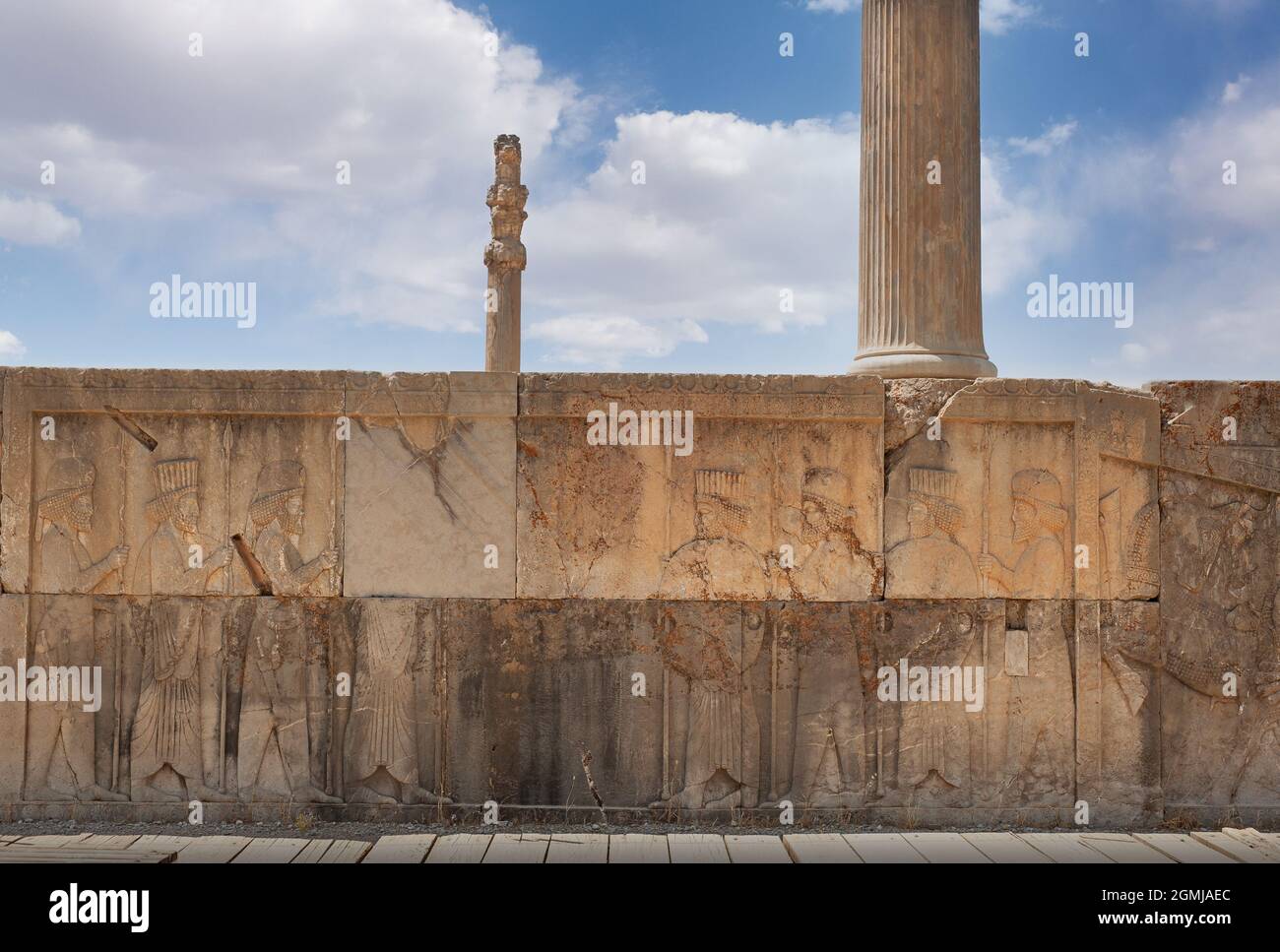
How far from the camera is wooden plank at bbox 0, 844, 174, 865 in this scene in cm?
479

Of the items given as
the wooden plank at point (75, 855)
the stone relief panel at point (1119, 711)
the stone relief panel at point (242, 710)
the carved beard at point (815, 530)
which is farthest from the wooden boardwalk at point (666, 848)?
the carved beard at point (815, 530)

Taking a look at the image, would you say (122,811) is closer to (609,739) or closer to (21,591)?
(21,591)

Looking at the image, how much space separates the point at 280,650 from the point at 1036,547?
166 inches

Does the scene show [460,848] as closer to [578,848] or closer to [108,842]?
[578,848]

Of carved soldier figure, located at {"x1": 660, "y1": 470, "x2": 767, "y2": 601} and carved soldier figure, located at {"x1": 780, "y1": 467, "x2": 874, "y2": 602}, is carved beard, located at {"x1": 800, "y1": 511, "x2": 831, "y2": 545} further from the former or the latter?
carved soldier figure, located at {"x1": 660, "y1": 470, "x2": 767, "y2": 601}

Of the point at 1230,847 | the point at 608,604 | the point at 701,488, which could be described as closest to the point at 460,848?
the point at 608,604

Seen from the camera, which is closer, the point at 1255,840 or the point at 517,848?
the point at 517,848

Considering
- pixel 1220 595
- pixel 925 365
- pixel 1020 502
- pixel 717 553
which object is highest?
pixel 925 365

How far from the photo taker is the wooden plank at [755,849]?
4961 mm

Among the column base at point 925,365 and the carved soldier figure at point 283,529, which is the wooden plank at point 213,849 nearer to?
the carved soldier figure at point 283,529

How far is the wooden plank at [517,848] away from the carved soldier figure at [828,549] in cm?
186

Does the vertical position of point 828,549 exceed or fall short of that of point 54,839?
it exceeds it

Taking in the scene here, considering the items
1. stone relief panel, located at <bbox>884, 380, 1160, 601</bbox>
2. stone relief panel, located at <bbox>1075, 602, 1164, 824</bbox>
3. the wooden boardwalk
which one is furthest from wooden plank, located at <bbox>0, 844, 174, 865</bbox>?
stone relief panel, located at <bbox>1075, 602, 1164, 824</bbox>

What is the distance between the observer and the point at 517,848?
515 centimetres
